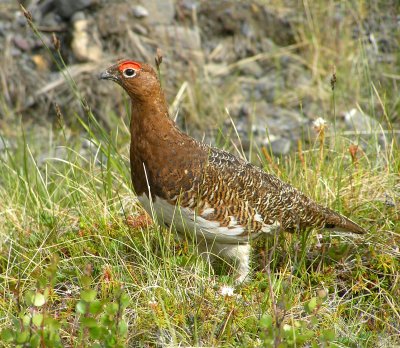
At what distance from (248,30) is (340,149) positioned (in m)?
3.27

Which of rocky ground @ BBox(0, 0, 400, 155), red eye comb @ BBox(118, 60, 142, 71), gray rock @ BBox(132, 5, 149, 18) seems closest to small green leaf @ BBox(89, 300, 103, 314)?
red eye comb @ BBox(118, 60, 142, 71)

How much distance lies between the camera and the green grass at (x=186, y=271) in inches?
137

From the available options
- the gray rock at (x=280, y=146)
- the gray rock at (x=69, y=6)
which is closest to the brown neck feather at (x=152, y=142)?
the gray rock at (x=280, y=146)

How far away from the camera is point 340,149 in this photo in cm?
552

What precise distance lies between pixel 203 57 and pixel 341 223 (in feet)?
13.9

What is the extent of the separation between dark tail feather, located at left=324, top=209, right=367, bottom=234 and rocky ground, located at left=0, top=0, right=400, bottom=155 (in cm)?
295

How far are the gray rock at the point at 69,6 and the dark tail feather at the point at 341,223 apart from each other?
4594mm

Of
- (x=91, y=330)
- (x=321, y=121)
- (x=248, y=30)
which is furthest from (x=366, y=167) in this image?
(x=248, y=30)

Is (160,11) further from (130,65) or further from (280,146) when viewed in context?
(130,65)

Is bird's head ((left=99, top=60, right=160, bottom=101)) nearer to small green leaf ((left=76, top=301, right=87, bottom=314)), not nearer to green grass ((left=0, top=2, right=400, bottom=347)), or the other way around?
green grass ((left=0, top=2, right=400, bottom=347))

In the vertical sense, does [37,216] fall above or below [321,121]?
below

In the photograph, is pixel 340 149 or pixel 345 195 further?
pixel 340 149

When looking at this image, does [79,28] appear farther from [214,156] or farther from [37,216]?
[214,156]

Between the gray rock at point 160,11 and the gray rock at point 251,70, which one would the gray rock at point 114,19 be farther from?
the gray rock at point 251,70
